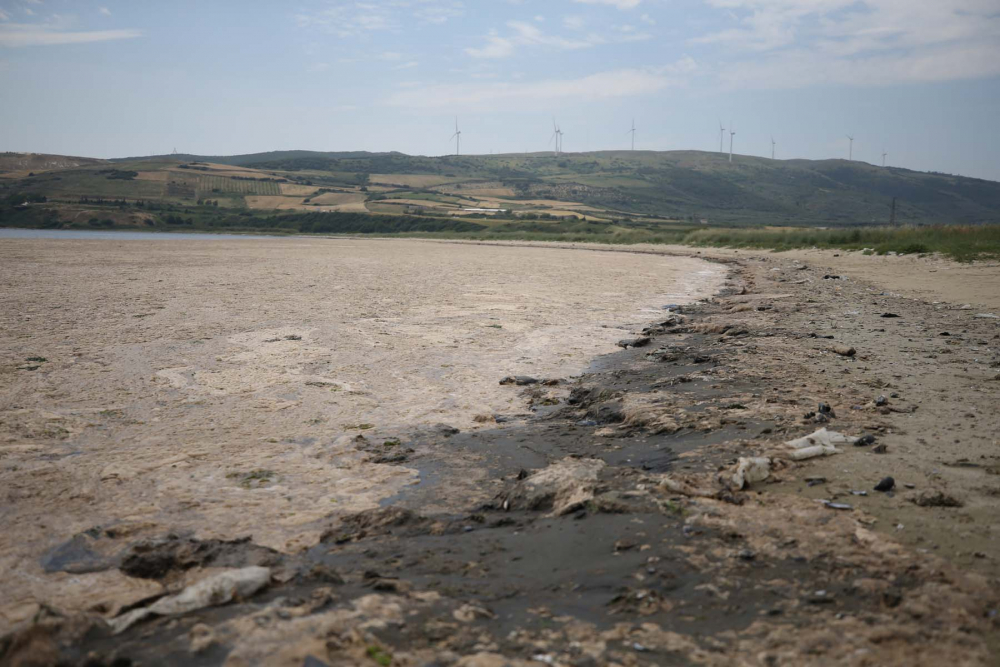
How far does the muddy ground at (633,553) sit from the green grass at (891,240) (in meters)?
16.6

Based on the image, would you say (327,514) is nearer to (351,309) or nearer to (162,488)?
(162,488)

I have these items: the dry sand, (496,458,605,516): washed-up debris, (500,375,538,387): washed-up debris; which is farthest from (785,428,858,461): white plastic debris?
(500,375,538,387): washed-up debris

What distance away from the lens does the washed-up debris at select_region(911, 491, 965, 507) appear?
352 centimetres

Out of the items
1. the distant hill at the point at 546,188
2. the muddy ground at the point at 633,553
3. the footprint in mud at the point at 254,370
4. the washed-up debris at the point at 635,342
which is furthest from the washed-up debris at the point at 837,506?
the distant hill at the point at 546,188

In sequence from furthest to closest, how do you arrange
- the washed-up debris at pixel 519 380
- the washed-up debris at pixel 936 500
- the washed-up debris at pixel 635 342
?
the washed-up debris at pixel 635 342 < the washed-up debris at pixel 519 380 < the washed-up debris at pixel 936 500

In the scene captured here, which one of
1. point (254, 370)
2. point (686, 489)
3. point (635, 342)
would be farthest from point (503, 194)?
point (686, 489)

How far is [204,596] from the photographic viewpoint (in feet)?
9.31

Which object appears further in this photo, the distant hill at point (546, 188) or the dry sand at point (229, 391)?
the distant hill at point (546, 188)

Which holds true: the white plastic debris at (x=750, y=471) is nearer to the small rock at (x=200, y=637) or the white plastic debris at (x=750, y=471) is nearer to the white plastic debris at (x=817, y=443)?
the white plastic debris at (x=817, y=443)

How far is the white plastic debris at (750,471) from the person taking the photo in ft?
13.3

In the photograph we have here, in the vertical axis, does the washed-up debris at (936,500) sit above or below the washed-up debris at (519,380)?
above

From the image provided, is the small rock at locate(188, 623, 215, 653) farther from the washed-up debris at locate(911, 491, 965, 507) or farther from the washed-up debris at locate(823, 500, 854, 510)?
the washed-up debris at locate(911, 491, 965, 507)

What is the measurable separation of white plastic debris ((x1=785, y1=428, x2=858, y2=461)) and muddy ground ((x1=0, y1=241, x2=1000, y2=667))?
3.2 inches

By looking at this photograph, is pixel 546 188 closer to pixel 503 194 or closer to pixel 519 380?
pixel 503 194
